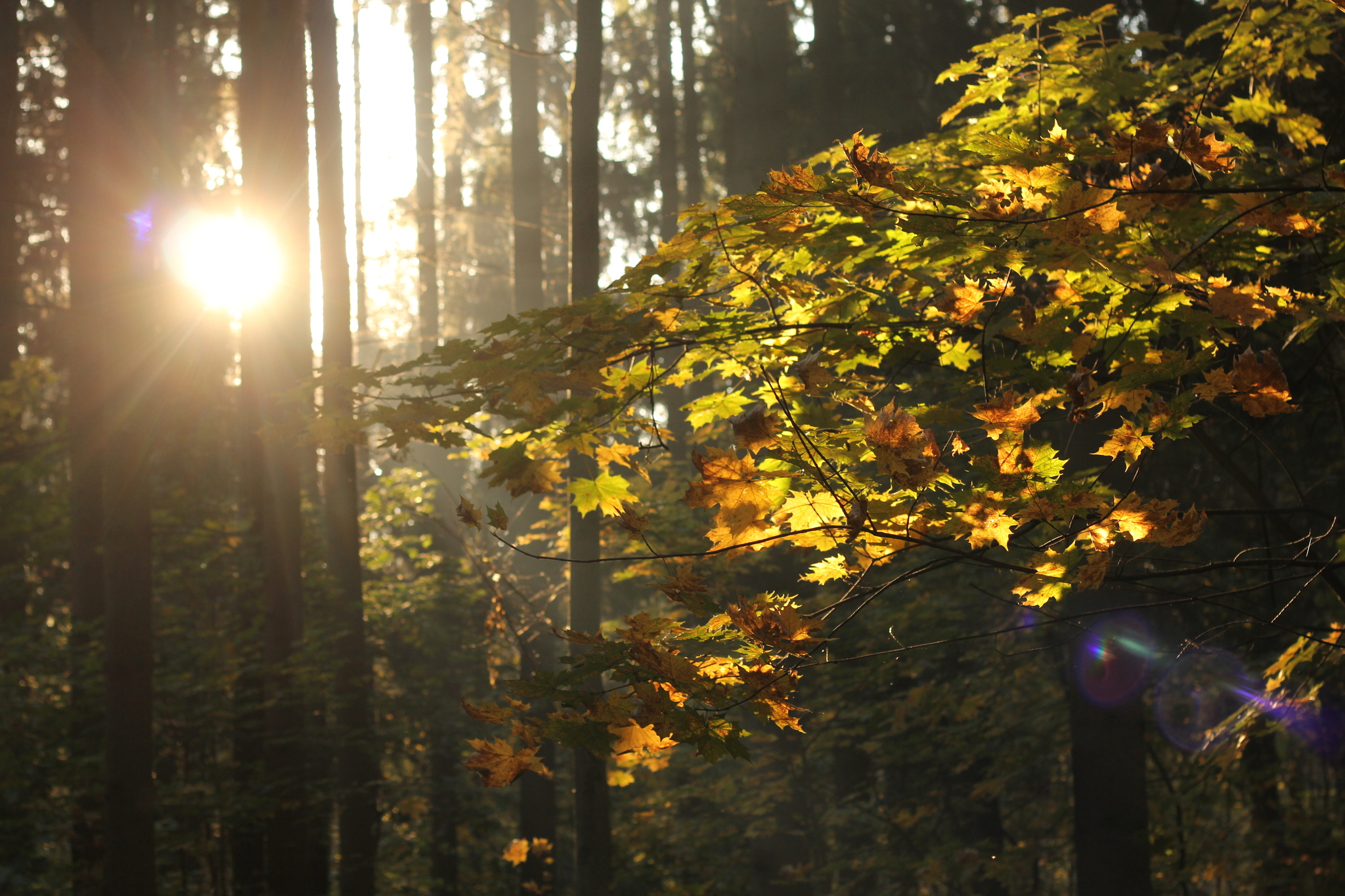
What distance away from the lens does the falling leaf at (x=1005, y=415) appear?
7.24 ft

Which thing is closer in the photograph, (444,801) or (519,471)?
(519,471)

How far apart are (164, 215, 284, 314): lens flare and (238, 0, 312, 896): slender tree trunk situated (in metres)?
0.13

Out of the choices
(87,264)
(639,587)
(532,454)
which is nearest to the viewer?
(532,454)

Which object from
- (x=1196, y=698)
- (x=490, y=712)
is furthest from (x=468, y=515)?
(x=1196, y=698)

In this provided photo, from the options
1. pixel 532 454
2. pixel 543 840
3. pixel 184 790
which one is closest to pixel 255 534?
pixel 184 790

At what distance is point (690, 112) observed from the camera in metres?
15.7

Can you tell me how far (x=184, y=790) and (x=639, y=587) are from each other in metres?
7.58

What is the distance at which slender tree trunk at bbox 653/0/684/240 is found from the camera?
15.3 meters

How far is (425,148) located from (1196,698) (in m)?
17.0

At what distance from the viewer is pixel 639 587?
1473 cm

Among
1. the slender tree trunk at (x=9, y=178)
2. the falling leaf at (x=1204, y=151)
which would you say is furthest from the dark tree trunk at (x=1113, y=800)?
the slender tree trunk at (x=9, y=178)

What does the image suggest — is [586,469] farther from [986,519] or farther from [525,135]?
[525,135]

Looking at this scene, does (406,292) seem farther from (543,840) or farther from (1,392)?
(543,840)

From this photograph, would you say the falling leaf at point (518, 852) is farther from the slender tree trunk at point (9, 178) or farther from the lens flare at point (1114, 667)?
the slender tree trunk at point (9, 178)
